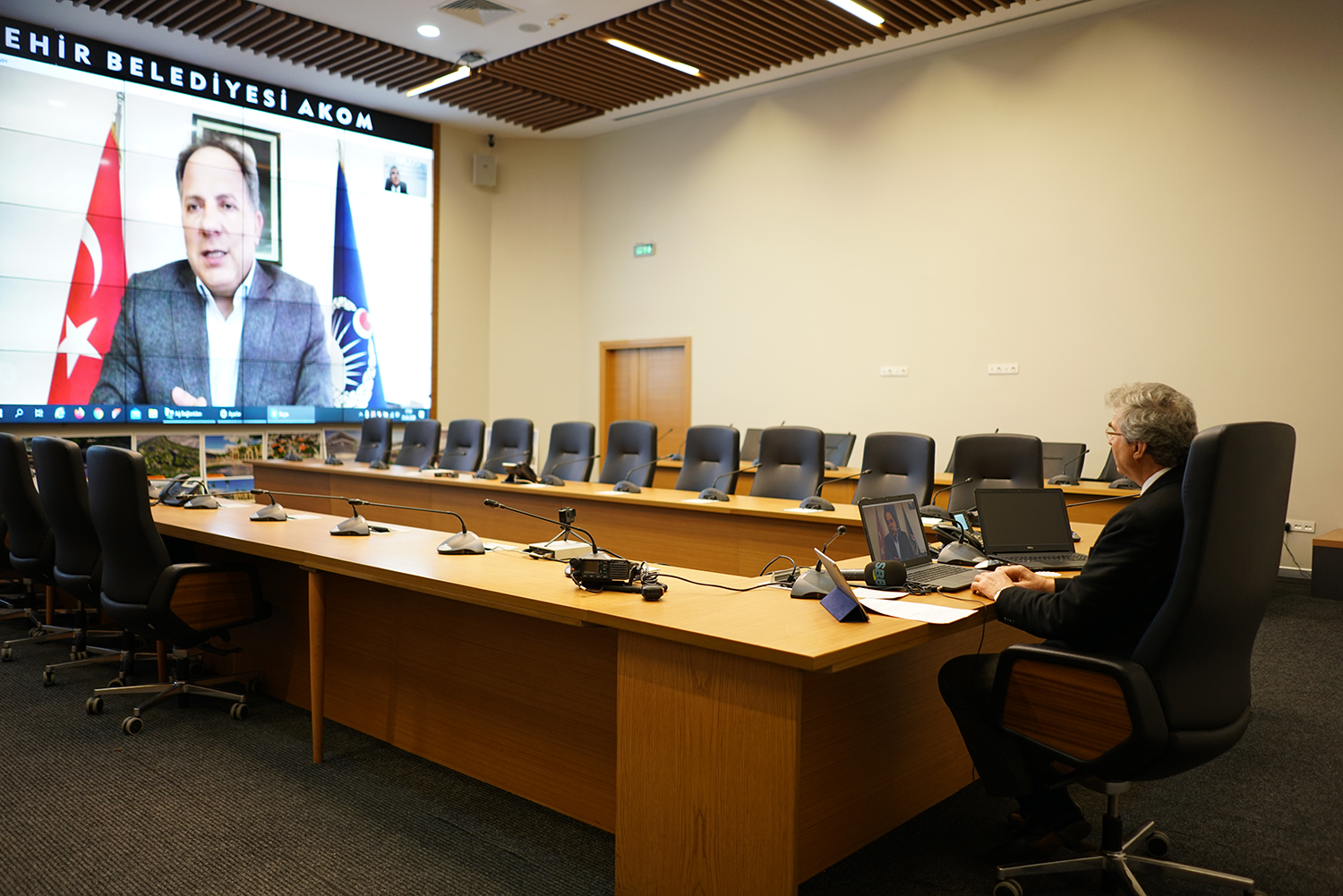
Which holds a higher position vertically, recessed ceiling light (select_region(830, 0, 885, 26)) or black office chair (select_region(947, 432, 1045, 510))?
recessed ceiling light (select_region(830, 0, 885, 26))

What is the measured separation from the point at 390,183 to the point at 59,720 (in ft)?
24.5

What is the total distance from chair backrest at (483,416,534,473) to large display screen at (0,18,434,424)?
3188mm

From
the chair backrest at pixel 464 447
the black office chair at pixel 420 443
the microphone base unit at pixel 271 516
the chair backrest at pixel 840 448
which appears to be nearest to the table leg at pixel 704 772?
the microphone base unit at pixel 271 516

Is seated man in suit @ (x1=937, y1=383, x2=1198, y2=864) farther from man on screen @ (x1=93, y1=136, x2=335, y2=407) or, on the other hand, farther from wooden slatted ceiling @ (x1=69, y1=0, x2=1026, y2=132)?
man on screen @ (x1=93, y1=136, x2=335, y2=407)

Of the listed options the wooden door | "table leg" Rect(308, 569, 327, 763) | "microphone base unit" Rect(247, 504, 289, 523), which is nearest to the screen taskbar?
the wooden door

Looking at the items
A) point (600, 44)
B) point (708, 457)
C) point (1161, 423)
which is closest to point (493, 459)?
point (708, 457)

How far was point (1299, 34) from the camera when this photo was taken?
627cm

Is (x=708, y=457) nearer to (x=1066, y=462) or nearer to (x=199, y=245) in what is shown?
(x=1066, y=462)

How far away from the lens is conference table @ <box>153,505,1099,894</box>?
6.12 feet

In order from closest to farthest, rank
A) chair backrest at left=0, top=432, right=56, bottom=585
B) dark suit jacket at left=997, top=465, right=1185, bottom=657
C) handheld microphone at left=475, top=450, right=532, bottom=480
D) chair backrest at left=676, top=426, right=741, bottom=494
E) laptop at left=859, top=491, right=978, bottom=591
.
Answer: dark suit jacket at left=997, top=465, right=1185, bottom=657 < laptop at left=859, top=491, right=978, bottom=591 < chair backrest at left=0, top=432, right=56, bottom=585 < chair backrest at left=676, top=426, right=741, bottom=494 < handheld microphone at left=475, top=450, right=532, bottom=480

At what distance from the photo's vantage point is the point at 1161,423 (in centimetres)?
215

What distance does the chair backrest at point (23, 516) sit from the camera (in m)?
4.14

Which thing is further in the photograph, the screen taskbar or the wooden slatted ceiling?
the screen taskbar

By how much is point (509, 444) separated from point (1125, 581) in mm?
5396
